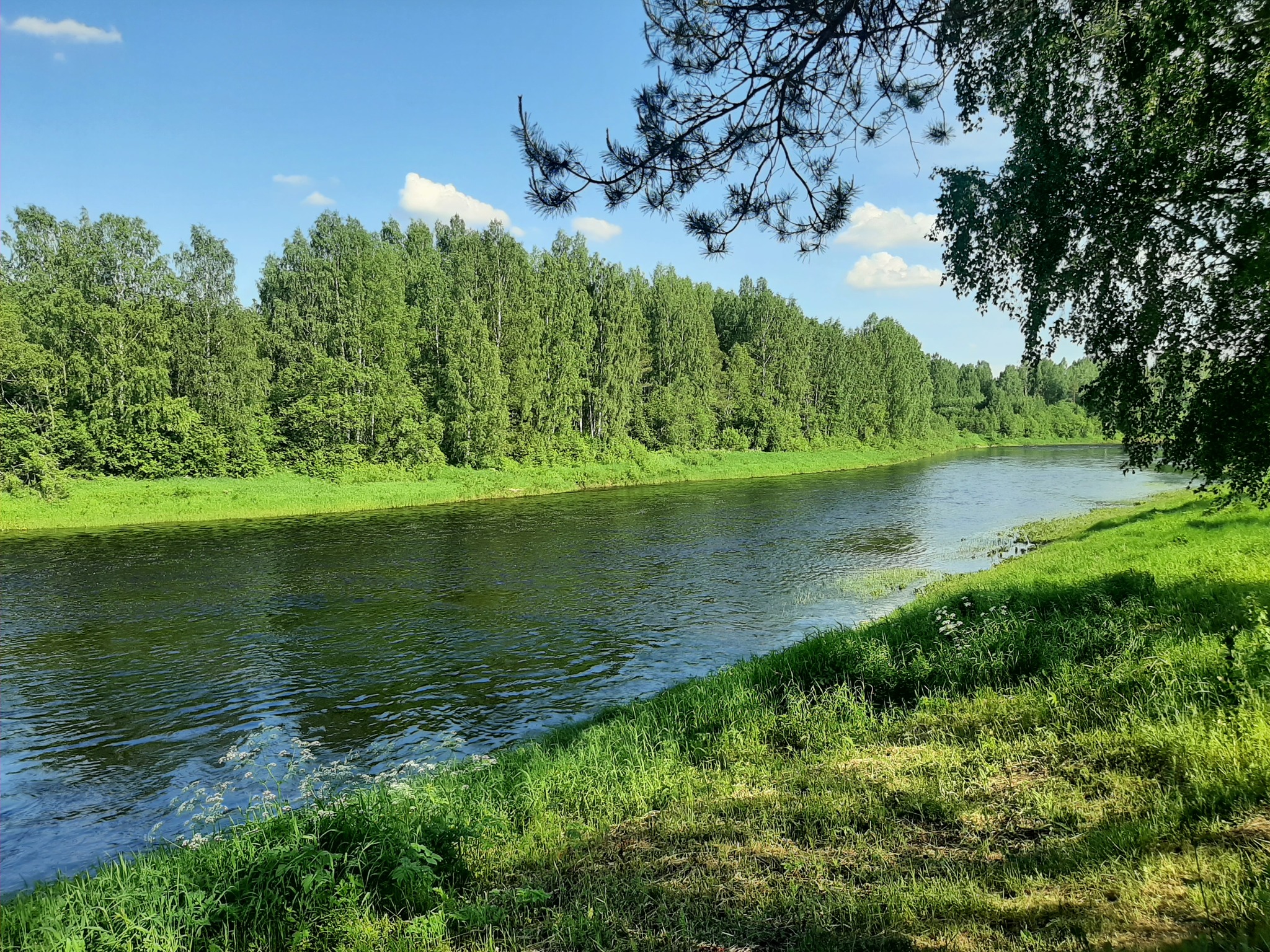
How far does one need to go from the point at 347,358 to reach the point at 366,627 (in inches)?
1474

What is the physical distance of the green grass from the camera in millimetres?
3832

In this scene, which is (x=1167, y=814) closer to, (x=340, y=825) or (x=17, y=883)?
(x=340, y=825)

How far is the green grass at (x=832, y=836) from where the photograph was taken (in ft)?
12.6

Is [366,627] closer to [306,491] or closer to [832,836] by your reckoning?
[832,836]

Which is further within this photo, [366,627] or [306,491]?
[306,491]

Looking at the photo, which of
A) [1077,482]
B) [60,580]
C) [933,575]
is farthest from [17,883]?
[1077,482]

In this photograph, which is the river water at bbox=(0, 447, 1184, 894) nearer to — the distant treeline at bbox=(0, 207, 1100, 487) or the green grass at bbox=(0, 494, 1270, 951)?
the green grass at bbox=(0, 494, 1270, 951)

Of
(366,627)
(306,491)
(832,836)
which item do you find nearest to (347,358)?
(306,491)

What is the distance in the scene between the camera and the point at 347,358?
4866 centimetres

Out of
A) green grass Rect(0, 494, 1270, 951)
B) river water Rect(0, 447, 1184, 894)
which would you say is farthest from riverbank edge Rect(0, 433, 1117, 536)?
green grass Rect(0, 494, 1270, 951)

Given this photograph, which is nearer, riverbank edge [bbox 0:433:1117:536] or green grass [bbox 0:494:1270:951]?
green grass [bbox 0:494:1270:951]

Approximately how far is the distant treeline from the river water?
39.9 ft

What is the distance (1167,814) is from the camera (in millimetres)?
4371

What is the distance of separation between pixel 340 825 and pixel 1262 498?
10.9 metres
